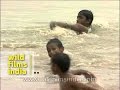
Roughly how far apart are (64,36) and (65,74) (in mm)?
3709

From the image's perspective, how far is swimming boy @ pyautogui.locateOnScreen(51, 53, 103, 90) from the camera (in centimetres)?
415

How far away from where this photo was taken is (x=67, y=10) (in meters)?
11.0

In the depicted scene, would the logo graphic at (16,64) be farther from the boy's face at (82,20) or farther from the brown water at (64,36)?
the boy's face at (82,20)

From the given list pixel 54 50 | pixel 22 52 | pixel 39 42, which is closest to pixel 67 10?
pixel 39 42

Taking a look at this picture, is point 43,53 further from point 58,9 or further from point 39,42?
point 58,9

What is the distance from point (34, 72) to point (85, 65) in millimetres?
821

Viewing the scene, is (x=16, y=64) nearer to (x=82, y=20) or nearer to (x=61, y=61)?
(x=82, y=20)

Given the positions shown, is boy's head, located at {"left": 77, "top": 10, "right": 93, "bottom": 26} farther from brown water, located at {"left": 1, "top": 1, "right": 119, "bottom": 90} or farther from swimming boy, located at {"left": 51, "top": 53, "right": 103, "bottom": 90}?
swimming boy, located at {"left": 51, "top": 53, "right": 103, "bottom": 90}

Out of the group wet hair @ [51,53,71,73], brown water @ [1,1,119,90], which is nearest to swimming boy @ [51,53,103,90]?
wet hair @ [51,53,71,73]

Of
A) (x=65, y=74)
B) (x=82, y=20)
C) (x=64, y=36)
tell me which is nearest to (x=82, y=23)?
(x=82, y=20)

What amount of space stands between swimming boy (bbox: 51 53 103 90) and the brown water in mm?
1003

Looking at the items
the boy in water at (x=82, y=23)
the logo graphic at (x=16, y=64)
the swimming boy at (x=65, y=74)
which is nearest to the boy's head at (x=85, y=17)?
the boy in water at (x=82, y=23)

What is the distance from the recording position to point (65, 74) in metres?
4.24

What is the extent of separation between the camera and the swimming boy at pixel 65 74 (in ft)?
13.6
